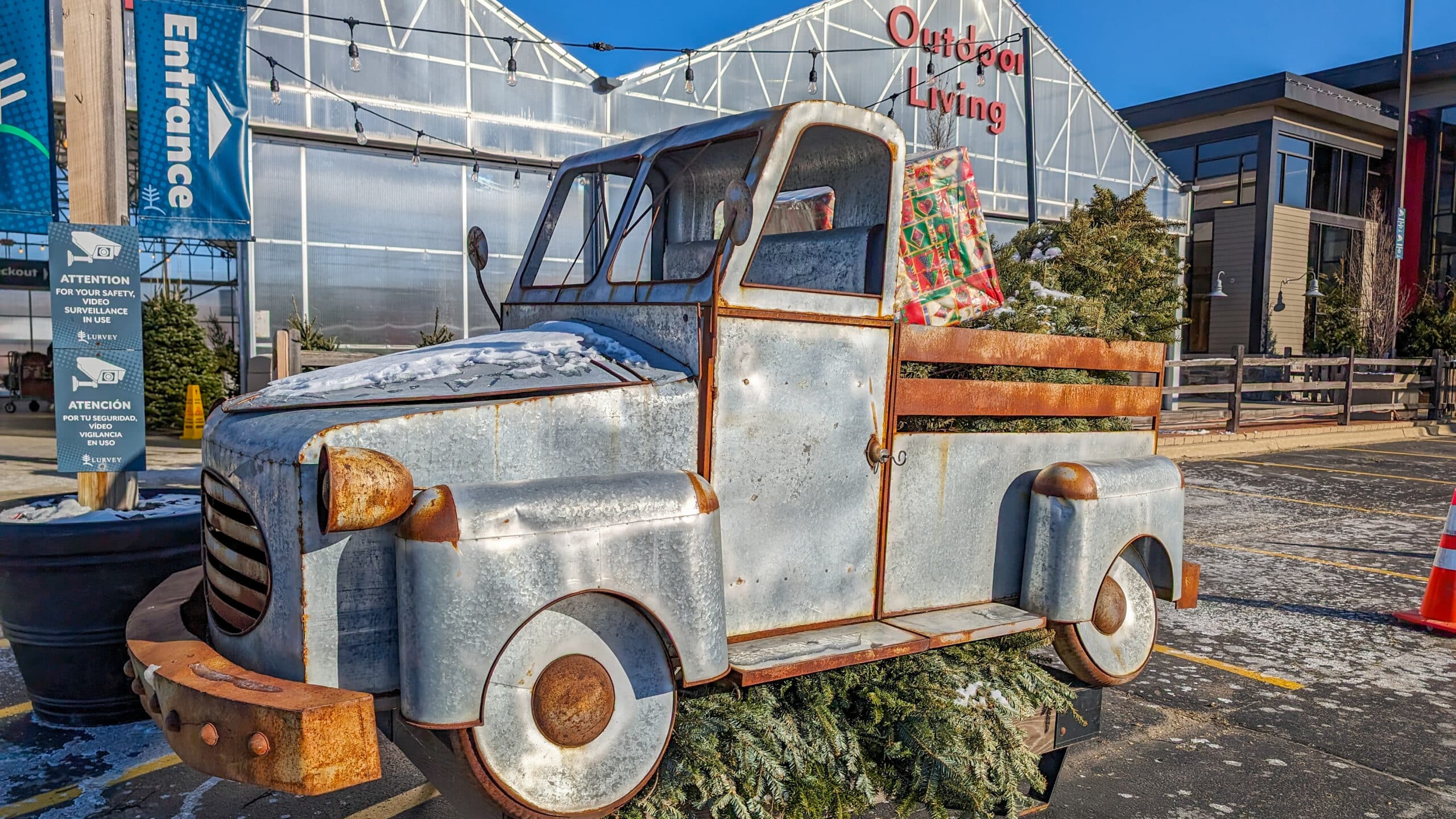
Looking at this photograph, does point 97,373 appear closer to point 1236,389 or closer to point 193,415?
point 193,415

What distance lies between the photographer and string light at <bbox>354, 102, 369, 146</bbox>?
14.1 meters

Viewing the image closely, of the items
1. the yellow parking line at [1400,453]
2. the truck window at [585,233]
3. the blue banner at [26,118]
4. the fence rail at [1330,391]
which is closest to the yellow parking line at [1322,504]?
the fence rail at [1330,391]

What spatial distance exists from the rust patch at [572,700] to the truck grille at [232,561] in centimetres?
71

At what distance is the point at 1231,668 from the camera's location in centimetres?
506

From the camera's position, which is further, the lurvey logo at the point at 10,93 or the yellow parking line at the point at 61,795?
the lurvey logo at the point at 10,93

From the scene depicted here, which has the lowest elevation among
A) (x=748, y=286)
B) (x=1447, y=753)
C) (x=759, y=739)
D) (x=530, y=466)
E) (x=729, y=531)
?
(x=1447, y=753)

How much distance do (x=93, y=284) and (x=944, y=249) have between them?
4285 millimetres

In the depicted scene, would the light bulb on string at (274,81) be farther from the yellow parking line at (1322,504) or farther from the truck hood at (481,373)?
the yellow parking line at (1322,504)

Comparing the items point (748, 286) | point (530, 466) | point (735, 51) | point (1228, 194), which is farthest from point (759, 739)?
point (1228, 194)

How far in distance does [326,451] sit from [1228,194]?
32961mm

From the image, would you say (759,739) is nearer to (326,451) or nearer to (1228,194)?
(326,451)

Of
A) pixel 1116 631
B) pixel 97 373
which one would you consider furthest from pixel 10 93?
pixel 1116 631

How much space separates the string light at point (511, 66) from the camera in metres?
14.7

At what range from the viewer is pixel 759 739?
294 centimetres
